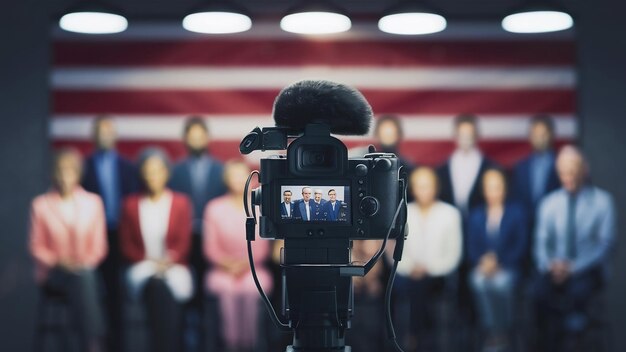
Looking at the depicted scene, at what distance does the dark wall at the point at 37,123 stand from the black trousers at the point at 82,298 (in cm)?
19

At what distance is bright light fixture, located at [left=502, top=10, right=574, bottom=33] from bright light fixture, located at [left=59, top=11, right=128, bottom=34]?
2235 millimetres

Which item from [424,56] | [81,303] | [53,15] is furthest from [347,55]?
[81,303]

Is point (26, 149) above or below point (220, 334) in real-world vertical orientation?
above

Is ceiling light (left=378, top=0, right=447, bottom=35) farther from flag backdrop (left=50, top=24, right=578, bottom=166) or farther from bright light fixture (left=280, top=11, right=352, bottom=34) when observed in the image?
flag backdrop (left=50, top=24, right=578, bottom=166)

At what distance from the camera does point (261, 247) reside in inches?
201

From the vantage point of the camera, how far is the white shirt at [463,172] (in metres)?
5.21

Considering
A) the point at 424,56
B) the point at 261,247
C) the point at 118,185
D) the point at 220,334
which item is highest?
the point at 424,56

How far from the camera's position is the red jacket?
5.20 m

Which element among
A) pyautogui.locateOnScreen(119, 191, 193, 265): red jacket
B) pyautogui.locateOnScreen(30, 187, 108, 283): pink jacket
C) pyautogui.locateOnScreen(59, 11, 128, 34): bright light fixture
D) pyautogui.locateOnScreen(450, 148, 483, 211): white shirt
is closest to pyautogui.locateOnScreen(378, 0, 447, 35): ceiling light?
pyautogui.locateOnScreen(450, 148, 483, 211): white shirt

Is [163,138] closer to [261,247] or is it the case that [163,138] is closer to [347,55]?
[261,247]

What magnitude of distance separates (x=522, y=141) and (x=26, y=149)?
323 centimetres

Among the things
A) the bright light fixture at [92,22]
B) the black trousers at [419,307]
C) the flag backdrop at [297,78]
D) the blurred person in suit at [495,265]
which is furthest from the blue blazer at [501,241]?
the bright light fixture at [92,22]

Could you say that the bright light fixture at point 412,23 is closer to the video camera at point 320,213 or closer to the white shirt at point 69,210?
the white shirt at point 69,210

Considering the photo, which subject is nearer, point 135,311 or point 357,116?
point 357,116
